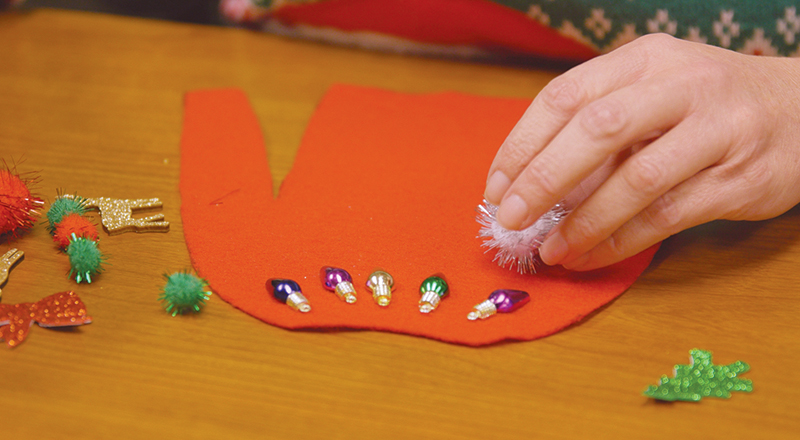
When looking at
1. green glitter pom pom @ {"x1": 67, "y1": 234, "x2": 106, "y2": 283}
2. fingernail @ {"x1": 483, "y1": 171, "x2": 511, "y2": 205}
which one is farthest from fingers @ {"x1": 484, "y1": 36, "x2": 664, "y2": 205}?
green glitter pom pom @ {"x1": 67, "y1": 234, "x2": 106, "y2": 283}

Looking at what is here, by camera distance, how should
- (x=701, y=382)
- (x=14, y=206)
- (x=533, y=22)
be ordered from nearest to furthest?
(x=701, y=382), (x=14, y=206), (x=533, y=22)

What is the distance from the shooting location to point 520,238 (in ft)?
2.02

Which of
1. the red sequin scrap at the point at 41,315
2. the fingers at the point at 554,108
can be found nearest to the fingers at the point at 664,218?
the fingers at the point at 554,108

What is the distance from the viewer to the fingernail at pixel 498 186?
604mm

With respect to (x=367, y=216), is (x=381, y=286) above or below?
below

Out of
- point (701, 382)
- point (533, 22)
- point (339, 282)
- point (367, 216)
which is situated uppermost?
point (533, 22)

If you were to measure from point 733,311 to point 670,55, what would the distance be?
0.83ft

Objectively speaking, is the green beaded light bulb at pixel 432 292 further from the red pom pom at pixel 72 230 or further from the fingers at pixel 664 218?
the red pom pom at pixel 72 230

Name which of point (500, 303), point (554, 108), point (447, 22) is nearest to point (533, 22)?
point (447, 22)

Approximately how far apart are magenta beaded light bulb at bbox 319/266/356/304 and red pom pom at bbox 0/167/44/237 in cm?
31

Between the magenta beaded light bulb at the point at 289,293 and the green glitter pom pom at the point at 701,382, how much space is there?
0.96ft

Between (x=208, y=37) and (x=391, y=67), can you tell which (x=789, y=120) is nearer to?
(x=391, y=67)

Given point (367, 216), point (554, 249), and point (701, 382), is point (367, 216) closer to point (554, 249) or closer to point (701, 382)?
point (554, 249)

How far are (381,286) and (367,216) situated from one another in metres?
0.14
